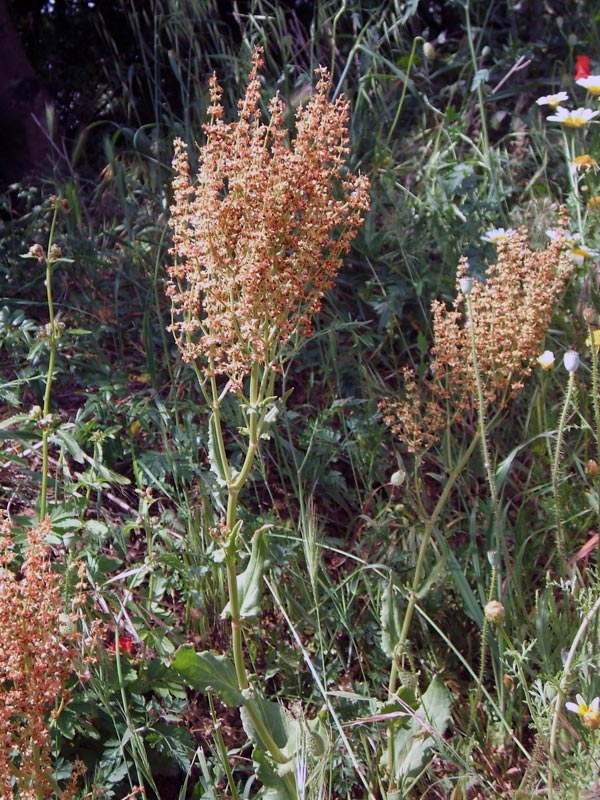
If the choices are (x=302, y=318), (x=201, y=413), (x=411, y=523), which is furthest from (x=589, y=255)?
(x=302, y=318)

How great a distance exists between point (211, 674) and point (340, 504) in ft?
3.08

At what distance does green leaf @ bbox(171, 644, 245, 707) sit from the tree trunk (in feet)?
9.68

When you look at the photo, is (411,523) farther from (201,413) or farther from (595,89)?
(595,89)

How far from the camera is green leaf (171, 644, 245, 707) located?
5.24ft

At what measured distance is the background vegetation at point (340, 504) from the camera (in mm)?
1810

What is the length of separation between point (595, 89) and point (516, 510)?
1499 millimetres

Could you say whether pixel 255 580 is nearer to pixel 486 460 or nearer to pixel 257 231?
pixel 486 460

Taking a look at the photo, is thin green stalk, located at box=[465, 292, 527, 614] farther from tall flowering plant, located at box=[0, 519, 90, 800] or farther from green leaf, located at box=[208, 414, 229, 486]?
tall flowering plant, located at box=[0, 519, 90, 800]

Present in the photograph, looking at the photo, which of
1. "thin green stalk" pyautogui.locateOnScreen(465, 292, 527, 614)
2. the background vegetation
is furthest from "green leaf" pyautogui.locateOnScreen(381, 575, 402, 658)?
"thin green stalk" pyautogui.locateOnScreen(465, 292, 527, 614)

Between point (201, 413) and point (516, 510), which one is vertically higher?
point (201, 413)

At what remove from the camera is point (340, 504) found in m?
2.50

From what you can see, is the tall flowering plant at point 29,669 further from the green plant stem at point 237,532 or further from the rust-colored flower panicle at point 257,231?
the rust-colored flower panicle at point 257,231

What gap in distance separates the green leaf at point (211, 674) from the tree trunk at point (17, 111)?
2950mm

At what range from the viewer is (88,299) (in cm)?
292
